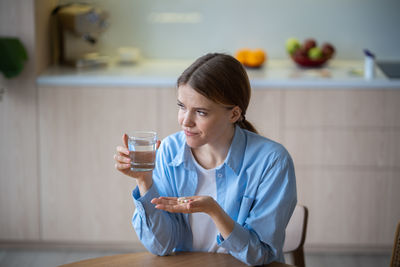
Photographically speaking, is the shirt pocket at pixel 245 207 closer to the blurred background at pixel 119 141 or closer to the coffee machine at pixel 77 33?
the blurred background at pixel 119 141

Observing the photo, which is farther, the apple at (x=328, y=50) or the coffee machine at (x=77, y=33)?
the apple at (x=328, y=50)

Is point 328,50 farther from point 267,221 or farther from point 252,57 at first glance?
point 267,221

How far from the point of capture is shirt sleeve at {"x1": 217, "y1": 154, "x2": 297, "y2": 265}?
5.04ft

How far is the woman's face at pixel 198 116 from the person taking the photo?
162 centimetres

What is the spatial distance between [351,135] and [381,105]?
0.23 m

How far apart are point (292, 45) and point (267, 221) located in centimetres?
216

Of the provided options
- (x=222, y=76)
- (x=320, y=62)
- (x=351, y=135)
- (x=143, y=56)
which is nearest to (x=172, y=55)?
(x=143, y=56)

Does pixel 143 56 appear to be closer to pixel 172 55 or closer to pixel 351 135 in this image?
pixel 172 55

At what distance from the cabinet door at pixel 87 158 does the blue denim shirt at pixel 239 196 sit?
1.39 metres

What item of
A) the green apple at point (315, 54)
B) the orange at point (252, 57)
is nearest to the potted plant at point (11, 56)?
the orange at point (252, 57)

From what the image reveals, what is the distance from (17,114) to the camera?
318cm

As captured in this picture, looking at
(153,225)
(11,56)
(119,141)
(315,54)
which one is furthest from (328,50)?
(153,225)

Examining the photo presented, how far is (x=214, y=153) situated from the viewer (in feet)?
5.82

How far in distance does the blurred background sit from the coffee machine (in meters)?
0.01
